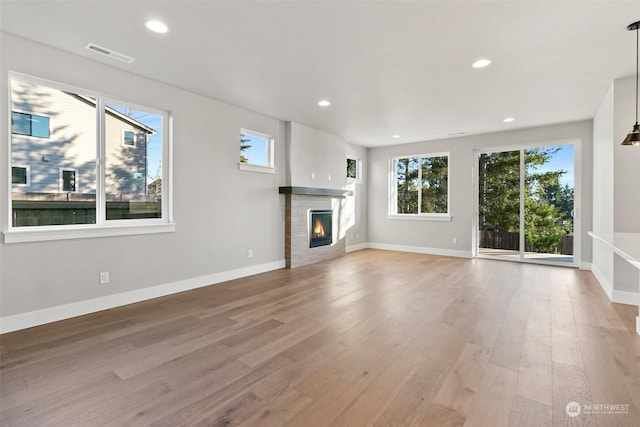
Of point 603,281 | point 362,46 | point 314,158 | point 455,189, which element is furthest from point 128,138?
point 603,281

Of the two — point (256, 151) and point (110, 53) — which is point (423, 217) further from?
point (110, 53)

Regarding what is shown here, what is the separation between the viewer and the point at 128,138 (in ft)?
12.1

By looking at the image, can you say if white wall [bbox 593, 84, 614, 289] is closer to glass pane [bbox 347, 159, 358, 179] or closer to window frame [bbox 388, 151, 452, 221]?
window frame [bbox 388, 151, 452, 221]

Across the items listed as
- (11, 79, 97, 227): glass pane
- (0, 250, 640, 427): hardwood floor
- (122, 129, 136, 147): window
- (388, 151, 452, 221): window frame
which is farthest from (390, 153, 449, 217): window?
(11, 79, 97, 227): glass pane

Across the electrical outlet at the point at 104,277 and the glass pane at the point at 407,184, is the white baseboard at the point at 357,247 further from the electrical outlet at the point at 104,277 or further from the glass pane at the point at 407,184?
the electrical outlet at the point at 104,277

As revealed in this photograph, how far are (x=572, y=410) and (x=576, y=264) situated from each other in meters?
5.21

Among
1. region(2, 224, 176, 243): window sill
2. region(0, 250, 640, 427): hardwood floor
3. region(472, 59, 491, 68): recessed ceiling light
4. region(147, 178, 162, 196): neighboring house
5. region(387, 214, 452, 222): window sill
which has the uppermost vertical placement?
region(472, 59, 491, 68): recessed ceiling light

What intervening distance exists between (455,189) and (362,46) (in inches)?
196

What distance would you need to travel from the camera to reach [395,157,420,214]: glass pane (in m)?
A: 7.73

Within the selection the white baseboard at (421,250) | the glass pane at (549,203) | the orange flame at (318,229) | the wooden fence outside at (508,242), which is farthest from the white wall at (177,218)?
the glass pane at (549,203)

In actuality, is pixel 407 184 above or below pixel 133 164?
above

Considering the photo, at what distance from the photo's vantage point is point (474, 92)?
13.6 feet

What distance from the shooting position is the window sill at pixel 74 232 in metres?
2.79

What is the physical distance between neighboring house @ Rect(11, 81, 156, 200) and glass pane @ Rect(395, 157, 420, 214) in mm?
6077
